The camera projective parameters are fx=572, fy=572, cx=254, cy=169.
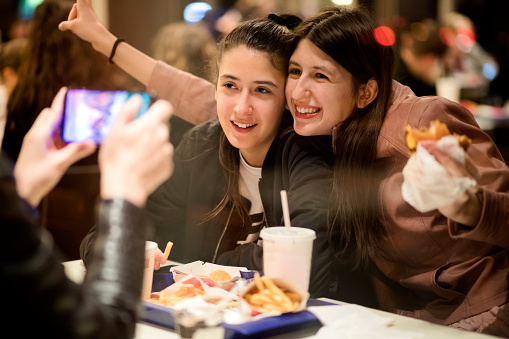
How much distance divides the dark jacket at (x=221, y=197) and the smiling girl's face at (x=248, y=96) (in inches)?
3.9

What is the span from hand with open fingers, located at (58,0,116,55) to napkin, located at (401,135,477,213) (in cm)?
160

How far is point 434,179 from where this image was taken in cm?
128

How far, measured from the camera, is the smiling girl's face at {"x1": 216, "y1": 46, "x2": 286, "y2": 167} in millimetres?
1984

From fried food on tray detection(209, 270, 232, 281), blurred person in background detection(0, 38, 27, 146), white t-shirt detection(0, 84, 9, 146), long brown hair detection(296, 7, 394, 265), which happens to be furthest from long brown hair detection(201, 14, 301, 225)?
blurred person in background detection(0, 38, 27, 146)

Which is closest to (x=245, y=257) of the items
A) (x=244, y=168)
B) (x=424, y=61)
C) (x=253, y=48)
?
(x=244, y=168)

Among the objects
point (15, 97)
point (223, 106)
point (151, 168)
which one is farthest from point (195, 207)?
point (15, 97)

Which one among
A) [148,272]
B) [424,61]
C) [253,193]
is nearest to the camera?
[148,272]

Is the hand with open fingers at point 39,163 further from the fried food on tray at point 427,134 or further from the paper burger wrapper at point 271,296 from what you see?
the fried food on tray at point 427,134

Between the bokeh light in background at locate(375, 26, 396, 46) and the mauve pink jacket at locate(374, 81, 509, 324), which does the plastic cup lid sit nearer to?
the mauve pink jacket at locate(374, 81, 509, 324)

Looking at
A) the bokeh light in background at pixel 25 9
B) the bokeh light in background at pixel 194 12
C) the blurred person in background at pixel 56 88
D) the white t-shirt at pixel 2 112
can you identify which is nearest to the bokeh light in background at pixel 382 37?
the blurred person in background at pixel 56 88

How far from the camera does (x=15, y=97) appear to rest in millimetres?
3281

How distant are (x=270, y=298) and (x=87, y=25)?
1.59 metres

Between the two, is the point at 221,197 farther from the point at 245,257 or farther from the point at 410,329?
the point at 410,329

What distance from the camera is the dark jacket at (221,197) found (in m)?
1.79
